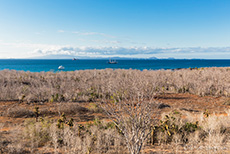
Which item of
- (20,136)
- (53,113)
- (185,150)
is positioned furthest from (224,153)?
(53,113)

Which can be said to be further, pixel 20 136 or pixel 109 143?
pixel 20 136

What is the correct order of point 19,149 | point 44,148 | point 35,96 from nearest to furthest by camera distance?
point 19,149 < point 44,148 < point 35,96

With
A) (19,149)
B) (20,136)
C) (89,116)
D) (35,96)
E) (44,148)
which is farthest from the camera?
(35,96)

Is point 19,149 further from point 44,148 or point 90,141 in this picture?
point 90,141

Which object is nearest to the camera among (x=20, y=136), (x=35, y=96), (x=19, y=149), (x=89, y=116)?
(x=19, y=149)

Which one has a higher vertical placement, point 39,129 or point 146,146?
point 39,129

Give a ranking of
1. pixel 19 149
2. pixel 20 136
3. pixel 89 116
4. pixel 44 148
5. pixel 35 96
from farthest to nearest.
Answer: pixel 35 96 → pixel 89 116 → pixel 20 136 → pixel 44 148 → pixel 19 149

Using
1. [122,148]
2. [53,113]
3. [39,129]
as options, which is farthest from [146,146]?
[53,113]

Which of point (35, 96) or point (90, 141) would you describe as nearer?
point (90, 141)

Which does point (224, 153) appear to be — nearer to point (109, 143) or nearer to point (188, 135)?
point (188, 135)
